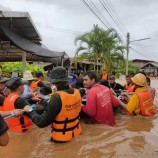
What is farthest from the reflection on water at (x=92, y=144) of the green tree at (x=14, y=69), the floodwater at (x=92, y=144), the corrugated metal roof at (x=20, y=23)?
the green tree at (x=14, y=69)

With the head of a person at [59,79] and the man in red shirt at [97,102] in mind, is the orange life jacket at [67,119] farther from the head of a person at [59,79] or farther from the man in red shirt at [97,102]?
the man in red shirt at [97,102]

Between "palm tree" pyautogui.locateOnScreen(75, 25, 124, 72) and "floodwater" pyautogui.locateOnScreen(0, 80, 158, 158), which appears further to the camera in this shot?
"palm tree" pyautogui.locateOnScreen(75, 25, 124, 72)

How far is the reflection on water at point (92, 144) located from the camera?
409 centimetres

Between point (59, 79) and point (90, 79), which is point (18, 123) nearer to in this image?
point (59, 79)

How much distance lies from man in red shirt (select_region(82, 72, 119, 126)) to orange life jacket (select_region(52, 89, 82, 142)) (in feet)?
2.62

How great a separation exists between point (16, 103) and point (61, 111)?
0.91 metres

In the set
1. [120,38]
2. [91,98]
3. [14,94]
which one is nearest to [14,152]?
[14,94]

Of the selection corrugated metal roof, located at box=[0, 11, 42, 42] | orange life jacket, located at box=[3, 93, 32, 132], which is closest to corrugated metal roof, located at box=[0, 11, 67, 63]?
corrugated metal roof, located at box=[0, 11, 42, 42]

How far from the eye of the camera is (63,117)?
401 centimetres

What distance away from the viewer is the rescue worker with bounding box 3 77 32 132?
4.50 meters

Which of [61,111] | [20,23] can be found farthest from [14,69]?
[61,111]

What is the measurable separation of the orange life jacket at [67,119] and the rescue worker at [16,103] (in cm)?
73

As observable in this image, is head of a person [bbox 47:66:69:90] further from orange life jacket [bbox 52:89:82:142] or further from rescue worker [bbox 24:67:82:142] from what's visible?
orange life jacket [bbox 52:89:82:142]

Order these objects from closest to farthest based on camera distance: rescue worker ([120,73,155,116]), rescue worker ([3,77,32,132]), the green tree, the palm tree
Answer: rescue worker ([3,77,32,132])
rescue worker ([120,73,155,116])
the green tree
the palm tree
